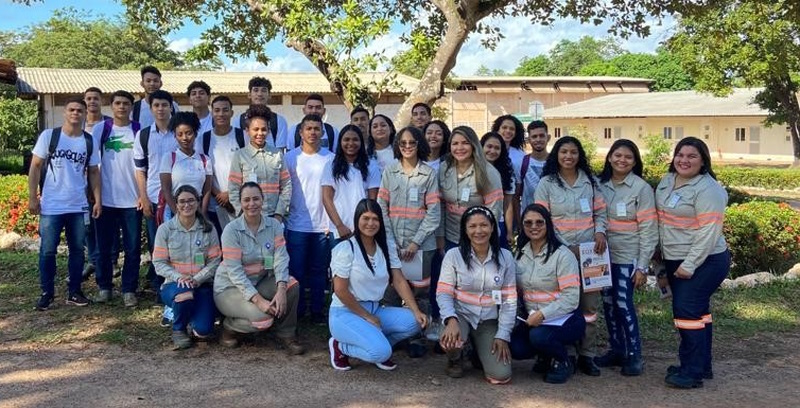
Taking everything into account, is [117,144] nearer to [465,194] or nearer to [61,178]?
[61,178]

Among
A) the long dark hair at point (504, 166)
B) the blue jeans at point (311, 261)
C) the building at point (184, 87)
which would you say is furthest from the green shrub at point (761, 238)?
the building at point (184, 87)

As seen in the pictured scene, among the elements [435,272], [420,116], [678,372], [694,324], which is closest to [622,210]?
[694,324]

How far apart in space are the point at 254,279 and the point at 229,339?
0.49m

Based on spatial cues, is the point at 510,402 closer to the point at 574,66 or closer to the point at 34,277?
the point at 34,277

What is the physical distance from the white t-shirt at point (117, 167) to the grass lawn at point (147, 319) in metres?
0.92

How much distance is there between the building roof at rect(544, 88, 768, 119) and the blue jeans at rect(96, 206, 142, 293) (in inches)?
1221

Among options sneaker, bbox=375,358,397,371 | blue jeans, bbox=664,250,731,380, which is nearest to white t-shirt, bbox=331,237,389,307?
A: sneaker, bbox=375,358,397,371

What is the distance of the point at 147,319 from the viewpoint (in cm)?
579

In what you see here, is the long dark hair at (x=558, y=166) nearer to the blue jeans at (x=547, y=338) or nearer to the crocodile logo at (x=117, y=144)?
the blue jeans at (x=547, y=338)

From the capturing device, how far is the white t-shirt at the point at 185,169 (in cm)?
549

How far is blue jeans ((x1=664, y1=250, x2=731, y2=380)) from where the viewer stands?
4512mm

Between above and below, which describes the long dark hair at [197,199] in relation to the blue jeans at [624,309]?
above

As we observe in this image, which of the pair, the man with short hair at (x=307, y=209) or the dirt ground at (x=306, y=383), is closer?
the dirt ground at (x=306, y=383)

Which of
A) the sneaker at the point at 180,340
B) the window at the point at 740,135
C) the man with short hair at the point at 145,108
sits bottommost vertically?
the sneaker at the point at 180,340
